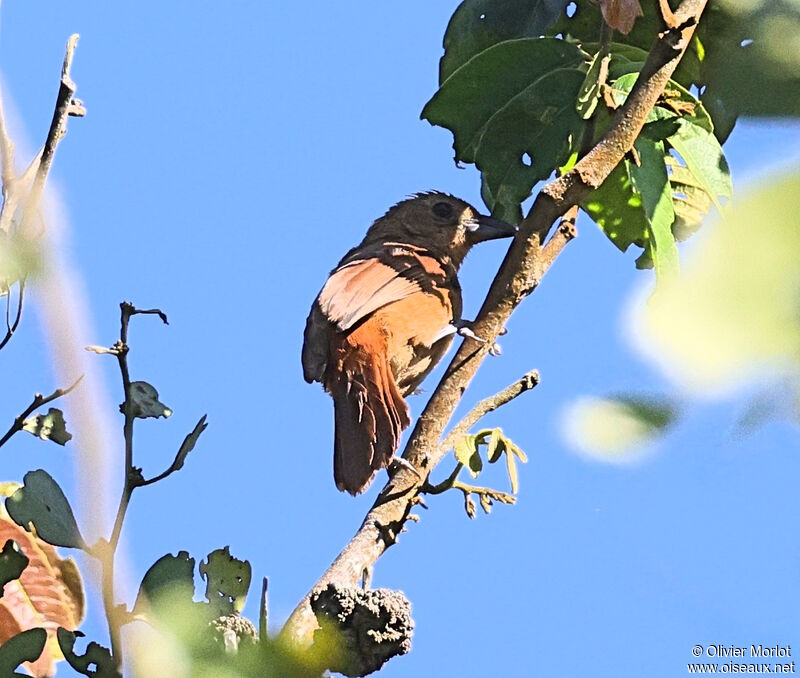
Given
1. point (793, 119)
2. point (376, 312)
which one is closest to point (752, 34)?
point (793, 119)

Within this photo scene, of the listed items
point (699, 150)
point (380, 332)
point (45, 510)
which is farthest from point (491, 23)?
point (45, 510)

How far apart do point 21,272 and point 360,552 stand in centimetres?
134

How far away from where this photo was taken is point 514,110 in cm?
319

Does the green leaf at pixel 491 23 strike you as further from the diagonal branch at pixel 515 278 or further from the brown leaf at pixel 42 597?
the brown leaf at pixel 42 597

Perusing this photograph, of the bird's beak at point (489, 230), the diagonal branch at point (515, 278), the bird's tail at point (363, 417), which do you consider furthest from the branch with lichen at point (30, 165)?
the bird's beak at point (489, 230)

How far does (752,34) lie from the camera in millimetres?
506

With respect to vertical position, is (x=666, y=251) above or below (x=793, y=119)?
above

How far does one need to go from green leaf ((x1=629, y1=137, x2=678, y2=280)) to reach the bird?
6.01ft

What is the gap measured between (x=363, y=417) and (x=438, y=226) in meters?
2.09

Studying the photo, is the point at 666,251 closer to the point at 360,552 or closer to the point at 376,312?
the point at 360,552

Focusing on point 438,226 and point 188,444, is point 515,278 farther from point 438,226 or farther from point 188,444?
point 438,226

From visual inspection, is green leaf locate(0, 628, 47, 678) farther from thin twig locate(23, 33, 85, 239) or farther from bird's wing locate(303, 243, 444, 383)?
bird's wing locate(303, 243, 444, 383)

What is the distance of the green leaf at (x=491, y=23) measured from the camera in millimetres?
3518

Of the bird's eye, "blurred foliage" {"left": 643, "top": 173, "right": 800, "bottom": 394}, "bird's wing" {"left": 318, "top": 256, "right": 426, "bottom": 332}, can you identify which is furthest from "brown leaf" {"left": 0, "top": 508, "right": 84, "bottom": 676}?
the bird's eye
